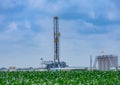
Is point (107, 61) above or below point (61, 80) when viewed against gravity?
above

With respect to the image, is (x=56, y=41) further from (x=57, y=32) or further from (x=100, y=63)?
(x=100, y=63)

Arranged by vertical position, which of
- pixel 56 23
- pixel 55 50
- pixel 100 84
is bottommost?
pixel 100 84

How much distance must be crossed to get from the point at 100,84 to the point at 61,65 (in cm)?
3816

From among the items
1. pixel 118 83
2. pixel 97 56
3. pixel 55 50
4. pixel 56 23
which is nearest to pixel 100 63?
pixel 97 56

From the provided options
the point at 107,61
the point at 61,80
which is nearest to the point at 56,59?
the point at 107,61

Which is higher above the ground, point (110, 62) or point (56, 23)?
point (56, 23)

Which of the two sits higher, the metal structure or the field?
the metal structure

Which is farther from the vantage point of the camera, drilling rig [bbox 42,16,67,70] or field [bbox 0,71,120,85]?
drilling rig [bbox 42,16,67,70]

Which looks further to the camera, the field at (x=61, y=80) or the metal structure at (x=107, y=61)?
the metal structure at (x=107, y=61)

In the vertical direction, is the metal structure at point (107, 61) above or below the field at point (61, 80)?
above

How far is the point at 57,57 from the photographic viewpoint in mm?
56062

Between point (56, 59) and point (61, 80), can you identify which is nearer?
point (61, 80)

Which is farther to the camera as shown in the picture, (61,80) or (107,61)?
(107,61)

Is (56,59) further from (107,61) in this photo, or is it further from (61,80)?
(61,80)
